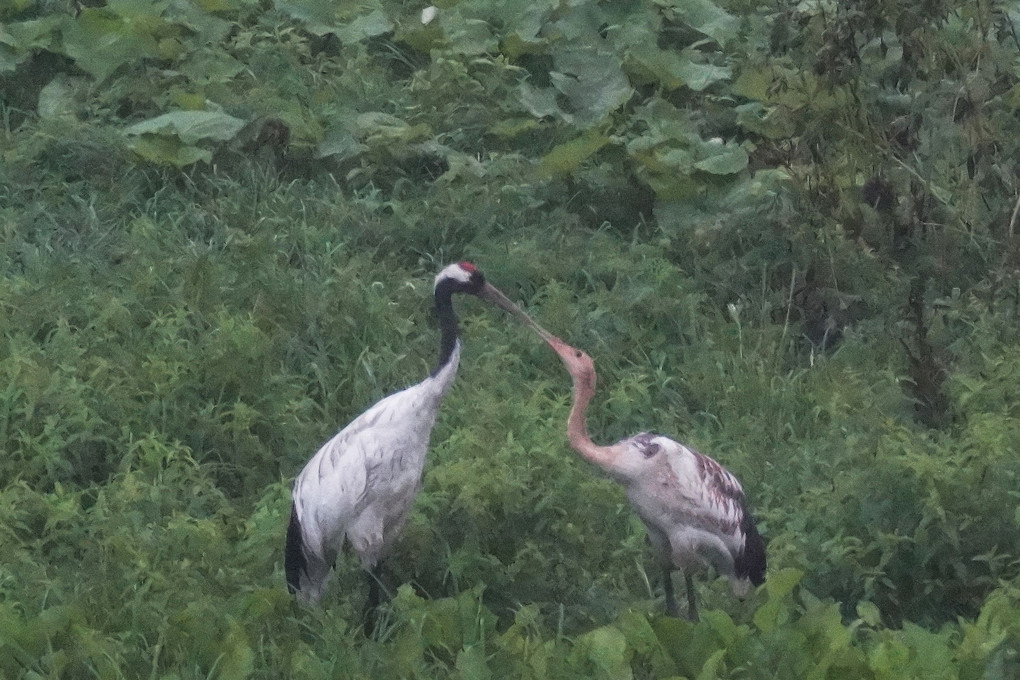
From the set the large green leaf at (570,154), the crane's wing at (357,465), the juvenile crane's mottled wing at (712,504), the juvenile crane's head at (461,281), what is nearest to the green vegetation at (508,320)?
the large green leaf at (570,154)

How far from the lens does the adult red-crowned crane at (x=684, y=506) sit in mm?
4555

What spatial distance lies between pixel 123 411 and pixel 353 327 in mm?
1019

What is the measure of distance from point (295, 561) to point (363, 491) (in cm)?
27

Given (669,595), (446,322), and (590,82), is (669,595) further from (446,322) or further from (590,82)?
(590,82)

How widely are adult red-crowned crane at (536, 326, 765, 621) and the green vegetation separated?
0.14m

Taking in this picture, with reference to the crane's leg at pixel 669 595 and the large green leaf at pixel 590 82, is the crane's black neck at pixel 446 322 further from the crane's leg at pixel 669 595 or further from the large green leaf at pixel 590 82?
the large green leaf at pixel 590 82

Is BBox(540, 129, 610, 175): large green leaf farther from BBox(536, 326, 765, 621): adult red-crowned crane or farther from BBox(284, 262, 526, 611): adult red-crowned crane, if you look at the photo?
BBox(536, 326, 765, 621): adult red-crowned crane

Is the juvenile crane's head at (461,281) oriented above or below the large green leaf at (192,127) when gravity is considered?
above

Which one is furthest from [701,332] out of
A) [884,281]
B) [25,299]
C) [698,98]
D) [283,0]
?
[283,0]

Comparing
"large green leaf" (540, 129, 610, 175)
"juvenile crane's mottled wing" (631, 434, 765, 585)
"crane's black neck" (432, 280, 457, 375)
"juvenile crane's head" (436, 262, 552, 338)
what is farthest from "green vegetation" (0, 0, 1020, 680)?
"juvenile crane's head" (436, 262, 552, 338)

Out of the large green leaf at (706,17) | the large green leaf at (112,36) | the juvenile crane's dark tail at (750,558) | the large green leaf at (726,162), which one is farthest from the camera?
the large green leaf at (706,17)

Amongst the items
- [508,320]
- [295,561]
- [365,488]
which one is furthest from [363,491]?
[508,320]

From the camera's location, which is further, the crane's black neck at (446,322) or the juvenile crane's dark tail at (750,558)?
the crane's black neck at (446,322)

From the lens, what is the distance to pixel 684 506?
14.9 feet
